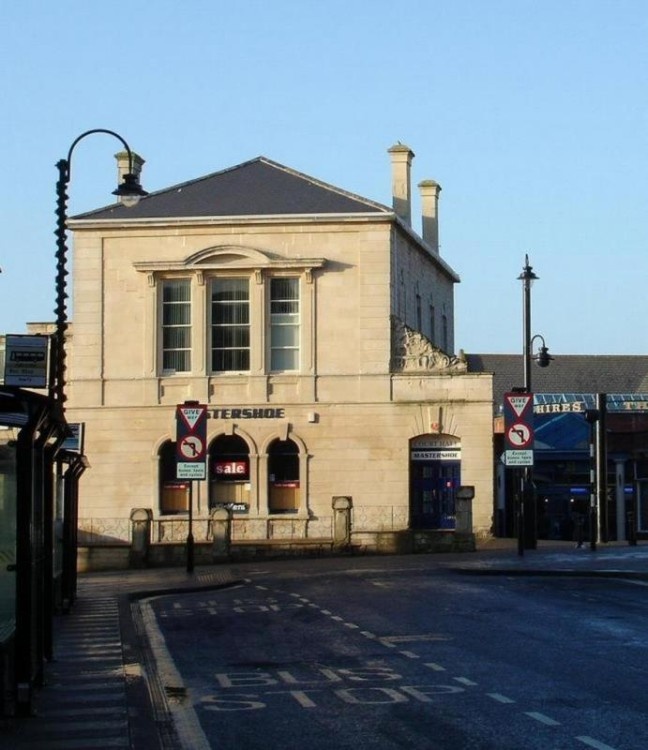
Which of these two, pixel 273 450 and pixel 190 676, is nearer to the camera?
pixel 190 676

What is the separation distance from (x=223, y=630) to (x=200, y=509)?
2910 cm

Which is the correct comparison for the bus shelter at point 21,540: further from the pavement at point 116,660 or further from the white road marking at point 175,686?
the white road marking at point 175,686

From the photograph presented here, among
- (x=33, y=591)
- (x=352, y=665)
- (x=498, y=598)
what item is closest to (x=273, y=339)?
(x=498, y=598)

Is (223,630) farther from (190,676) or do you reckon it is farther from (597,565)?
(597,565)

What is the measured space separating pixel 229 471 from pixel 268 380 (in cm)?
323

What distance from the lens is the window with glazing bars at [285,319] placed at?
50.6 m

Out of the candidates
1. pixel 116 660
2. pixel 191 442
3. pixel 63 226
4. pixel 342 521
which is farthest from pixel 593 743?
pixel 342 521

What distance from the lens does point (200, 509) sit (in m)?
50.2

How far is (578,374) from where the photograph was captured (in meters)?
95.3

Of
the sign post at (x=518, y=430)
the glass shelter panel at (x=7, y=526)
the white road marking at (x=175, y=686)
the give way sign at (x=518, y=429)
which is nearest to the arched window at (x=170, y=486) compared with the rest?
the sign post at (x=518, y=430)

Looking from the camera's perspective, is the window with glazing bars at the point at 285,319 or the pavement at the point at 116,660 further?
the window with glazing bars at the point at 285,319

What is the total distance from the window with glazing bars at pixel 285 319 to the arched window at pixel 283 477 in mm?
2620

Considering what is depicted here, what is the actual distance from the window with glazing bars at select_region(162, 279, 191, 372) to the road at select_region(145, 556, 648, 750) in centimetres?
2303

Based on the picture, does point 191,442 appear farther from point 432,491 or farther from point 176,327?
point 432,491
